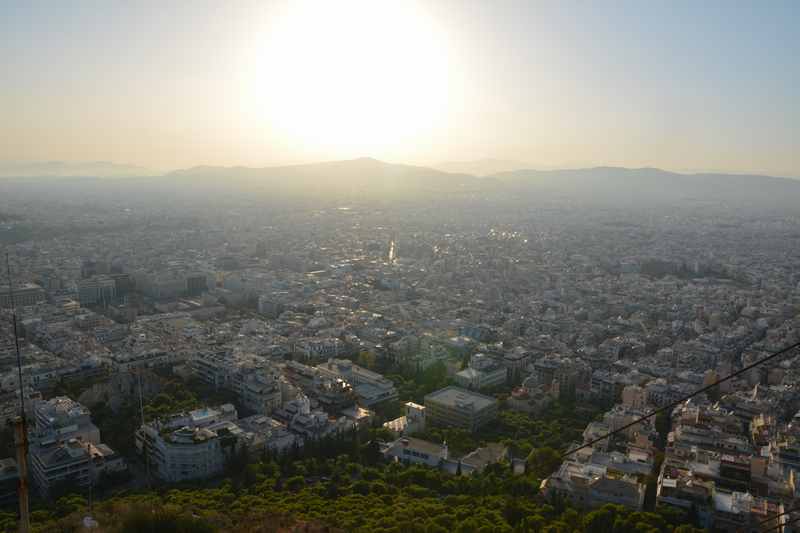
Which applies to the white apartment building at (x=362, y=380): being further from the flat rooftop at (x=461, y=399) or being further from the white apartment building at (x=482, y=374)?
the white apartment building at (x=482, y=374)

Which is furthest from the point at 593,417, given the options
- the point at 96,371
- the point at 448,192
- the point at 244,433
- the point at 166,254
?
the point at 448,192

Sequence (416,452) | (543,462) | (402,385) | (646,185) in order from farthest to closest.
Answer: (646,185)
(402,385)
(416,452)
(543,462)

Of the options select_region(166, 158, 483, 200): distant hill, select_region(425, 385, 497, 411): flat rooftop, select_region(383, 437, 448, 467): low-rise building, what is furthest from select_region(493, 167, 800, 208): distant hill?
select_region(383, 437, 448, 467): low-rise building

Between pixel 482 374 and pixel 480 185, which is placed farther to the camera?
pixel 480 185

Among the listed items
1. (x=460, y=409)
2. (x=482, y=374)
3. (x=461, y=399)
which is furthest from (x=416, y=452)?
(x=482, y=374)

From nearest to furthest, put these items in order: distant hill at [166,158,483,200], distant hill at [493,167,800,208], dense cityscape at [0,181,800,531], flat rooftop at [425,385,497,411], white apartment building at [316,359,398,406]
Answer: dense cityscape at [0,181,800,531], flat rooftop at [425,385,497,411], white apartment building at [316,359,398,406], distant hill at [166,158,483,200], distant hill at [493,167,800,208]

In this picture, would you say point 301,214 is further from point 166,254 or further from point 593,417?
point 593,417

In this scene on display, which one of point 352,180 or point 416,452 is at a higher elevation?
point 352,180

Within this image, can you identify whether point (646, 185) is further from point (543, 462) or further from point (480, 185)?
point (543, 462)

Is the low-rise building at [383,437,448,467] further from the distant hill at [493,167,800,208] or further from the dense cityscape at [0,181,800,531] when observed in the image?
the distant hill at [493,167,800,208]
